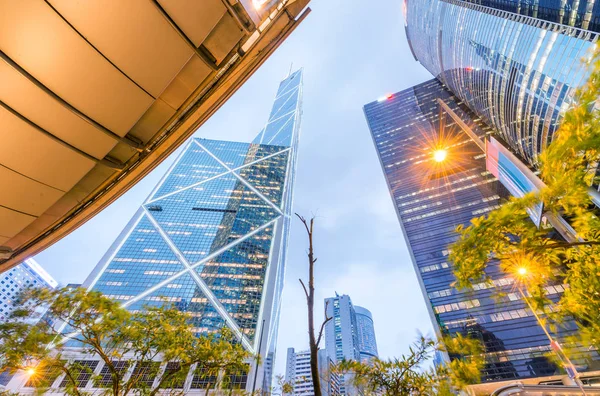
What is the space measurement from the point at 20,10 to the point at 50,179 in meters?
2.69

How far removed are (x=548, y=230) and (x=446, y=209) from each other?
70.8m

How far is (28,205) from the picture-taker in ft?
14.8

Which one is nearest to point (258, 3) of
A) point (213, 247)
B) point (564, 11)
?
point (564, 11)

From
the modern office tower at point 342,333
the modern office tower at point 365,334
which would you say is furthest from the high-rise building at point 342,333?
the modern office tower at point 365,334

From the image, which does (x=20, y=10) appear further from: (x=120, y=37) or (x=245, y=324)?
(x=245, y=324)

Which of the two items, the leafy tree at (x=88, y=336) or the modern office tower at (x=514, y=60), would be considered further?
the modern office tower at (x=514, y=60)

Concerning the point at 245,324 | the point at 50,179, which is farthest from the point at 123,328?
the point at 245,324

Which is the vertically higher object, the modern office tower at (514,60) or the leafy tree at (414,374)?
the modern office tower at (514,60)

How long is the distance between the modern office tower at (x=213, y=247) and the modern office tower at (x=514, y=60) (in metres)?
59.1

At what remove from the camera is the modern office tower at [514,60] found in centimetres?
3394

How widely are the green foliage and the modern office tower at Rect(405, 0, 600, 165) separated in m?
28.9

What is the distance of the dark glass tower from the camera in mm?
54812

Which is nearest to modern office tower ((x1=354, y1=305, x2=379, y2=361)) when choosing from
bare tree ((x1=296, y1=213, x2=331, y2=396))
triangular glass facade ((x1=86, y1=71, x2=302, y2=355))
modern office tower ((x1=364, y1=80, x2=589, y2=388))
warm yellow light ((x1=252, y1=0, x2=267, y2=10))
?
triangular glass facade ((x1=86, y1=71, x2=302, y2=355))

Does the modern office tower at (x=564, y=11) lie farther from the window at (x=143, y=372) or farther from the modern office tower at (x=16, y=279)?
the modern office tower at (x=16, y=279)
